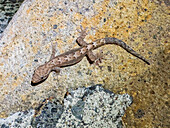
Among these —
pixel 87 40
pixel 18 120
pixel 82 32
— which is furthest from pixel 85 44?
pixel 18 120

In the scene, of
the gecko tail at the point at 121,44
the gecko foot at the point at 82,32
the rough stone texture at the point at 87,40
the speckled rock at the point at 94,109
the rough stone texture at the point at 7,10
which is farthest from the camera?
the rough stone texture at the point at 7,10

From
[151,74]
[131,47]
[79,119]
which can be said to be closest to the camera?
[79,119]

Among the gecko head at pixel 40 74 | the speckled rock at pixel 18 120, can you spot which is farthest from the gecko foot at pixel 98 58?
the speckled rock at pixel 18 120

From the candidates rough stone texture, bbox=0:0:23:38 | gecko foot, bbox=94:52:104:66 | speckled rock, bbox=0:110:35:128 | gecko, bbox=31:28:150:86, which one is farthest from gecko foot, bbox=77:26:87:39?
rough stone texture, bbox=0:0:23:38

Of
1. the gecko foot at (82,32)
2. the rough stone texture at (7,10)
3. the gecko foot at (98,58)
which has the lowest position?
the gecko foot at (98,58)

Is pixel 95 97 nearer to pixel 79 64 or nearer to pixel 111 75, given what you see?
pixel 111 75

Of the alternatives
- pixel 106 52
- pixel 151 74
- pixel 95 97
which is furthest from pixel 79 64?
pixel 151 74

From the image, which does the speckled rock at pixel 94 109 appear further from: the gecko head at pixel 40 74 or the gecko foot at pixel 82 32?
the gecko foot at pixel 82 32

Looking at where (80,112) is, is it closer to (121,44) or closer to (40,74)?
(40,74)
